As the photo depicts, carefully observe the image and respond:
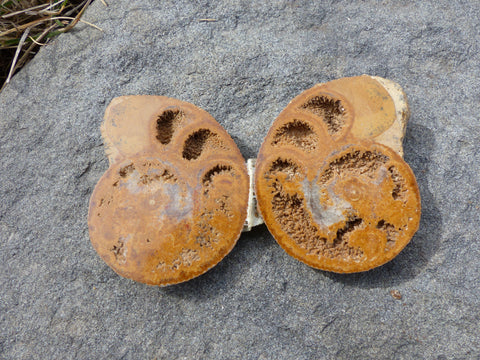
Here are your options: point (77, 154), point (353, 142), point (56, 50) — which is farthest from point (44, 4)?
point (353, 142)

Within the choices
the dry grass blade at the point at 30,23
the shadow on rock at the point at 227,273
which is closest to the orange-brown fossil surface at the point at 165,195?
the shadow on rock at the point at 227,273

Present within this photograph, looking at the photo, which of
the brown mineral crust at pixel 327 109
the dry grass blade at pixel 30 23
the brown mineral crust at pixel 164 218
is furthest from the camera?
the dry grass blade at pixel 30 23

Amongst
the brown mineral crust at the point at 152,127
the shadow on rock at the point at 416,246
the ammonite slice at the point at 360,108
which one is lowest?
the shadow on rock at the point at 416,246

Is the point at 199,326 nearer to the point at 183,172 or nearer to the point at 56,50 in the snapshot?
the point at 183,172

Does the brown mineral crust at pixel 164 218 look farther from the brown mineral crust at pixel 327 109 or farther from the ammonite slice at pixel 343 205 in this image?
the brown mineral crust at pixel 327 109

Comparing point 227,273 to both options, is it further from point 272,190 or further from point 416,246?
point 416,246

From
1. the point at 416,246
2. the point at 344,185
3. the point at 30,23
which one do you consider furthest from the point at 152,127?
the point at 416,246
